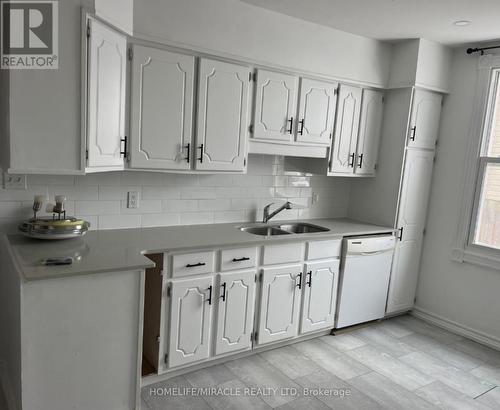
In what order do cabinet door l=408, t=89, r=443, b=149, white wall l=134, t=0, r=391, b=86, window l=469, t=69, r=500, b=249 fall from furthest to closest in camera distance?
1. cabinet door l=408, t=89, r=443, b=149
2. window l=469, t=69, r=500, b=249
3. white wall l=134, t=0, r=391, b=86

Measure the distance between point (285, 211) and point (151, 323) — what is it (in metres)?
1.64

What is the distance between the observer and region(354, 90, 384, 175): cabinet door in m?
3.78

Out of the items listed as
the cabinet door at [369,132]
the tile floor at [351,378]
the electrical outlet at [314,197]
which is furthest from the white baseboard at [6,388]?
the cabinet door at [369,132]

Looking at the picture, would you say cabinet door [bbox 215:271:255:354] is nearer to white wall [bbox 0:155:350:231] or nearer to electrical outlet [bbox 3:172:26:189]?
white wall [bbox 0:155:350:231]

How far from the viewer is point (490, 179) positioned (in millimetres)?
3674

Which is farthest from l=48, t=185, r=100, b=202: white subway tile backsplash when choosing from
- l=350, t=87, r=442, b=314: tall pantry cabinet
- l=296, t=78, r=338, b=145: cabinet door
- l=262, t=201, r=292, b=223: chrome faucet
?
l=350, t=87, r=442, b=314: tall pantry cabinet

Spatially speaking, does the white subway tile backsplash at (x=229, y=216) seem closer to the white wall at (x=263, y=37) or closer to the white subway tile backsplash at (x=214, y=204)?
the white subway tile backsplash at (x=214, y=204)

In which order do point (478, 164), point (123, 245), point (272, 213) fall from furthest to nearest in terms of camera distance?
point (478, 164) → point (272, 213) → point (123, 245)

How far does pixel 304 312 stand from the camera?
332cm

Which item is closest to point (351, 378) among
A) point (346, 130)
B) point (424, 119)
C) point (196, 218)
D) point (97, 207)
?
A: point (196, 218)

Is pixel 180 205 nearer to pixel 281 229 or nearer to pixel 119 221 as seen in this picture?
pixel 119 221

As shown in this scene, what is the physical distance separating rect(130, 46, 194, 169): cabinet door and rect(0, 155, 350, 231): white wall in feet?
1.06

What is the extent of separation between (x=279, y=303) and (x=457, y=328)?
1.89 metres

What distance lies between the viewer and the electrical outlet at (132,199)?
2.99 meters
